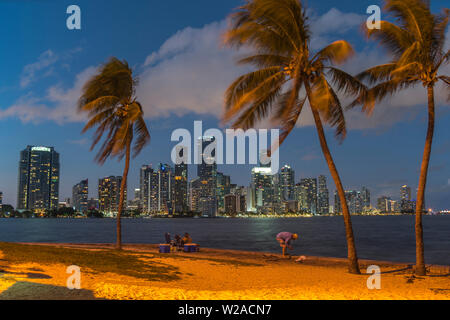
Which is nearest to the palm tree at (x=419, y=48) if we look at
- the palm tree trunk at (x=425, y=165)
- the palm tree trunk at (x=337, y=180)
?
the palm tree trunk at (x=425, y=165)

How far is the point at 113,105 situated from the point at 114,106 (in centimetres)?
13

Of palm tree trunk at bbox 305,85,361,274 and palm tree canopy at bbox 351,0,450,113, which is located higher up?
palm tree canopy at bbox 351,0,450,113

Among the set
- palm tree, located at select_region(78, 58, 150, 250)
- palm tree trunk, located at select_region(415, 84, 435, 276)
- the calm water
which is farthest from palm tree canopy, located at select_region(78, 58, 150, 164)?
the calm water

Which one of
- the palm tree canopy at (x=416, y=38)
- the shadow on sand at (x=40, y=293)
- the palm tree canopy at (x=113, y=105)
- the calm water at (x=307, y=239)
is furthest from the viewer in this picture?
the calm water at (x=307, y=239)

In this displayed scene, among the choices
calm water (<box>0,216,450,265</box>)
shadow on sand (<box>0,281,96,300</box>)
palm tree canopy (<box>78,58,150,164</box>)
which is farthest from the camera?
calm water (<box>0,216,450,265</box>)

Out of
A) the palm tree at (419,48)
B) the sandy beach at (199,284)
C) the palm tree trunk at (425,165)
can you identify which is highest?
the palm tree at (419,48)

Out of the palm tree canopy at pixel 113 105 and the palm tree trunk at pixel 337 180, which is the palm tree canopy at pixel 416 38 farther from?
the palm tree canopy at pixel 113 105

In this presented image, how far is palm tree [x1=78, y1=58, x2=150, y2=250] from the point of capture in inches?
690

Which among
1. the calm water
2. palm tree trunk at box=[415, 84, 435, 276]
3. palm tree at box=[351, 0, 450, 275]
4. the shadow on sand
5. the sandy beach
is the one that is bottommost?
the calm water

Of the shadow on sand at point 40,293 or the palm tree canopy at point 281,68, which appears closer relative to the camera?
the shadow on sand at point 40,293

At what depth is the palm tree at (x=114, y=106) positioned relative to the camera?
17.5 m

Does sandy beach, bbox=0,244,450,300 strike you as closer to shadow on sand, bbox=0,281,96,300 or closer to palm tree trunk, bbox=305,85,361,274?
shadow on sand, bbox=0,281,96,300

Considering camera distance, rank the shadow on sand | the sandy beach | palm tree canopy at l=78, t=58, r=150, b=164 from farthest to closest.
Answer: palm tree canopy at l=78, t=58, r=150, b=164 → the sandy beach → the shadow on sand

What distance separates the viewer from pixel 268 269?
12750 millimetres
